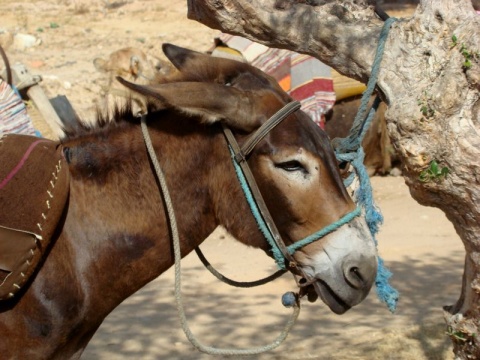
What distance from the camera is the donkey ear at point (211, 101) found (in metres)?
3.00

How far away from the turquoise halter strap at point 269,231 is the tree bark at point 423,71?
0.55 m

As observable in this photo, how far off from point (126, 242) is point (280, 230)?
24.6 inches

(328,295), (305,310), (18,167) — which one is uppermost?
(18,167)

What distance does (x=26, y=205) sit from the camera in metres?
2.99

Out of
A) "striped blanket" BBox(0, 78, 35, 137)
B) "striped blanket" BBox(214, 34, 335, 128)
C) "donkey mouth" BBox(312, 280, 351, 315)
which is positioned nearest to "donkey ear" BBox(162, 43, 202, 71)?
"donkey mouth" BBox(312, 280, 351, 315)

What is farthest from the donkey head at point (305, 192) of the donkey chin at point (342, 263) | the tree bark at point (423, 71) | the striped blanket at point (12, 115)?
the striped blanket at point (12, 115)

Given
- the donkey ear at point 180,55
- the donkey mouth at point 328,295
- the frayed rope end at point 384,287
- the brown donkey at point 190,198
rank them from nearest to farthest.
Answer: the brown donkey at point 190,198 → the donkey mouth at point 328,295 → the donkey ear at point 180,55 → the frayed rope end at point 384,287

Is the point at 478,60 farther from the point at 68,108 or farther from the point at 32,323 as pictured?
the point at 68,108

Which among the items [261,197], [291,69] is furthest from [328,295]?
[291,69]

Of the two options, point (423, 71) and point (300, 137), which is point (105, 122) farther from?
point (423, 71)

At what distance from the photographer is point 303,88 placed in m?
9.98

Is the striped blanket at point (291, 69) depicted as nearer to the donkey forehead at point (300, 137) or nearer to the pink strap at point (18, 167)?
the donkey forehead at point (300, 137)

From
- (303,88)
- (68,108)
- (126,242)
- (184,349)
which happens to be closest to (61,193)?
(126,242)

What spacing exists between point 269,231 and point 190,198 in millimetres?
350
